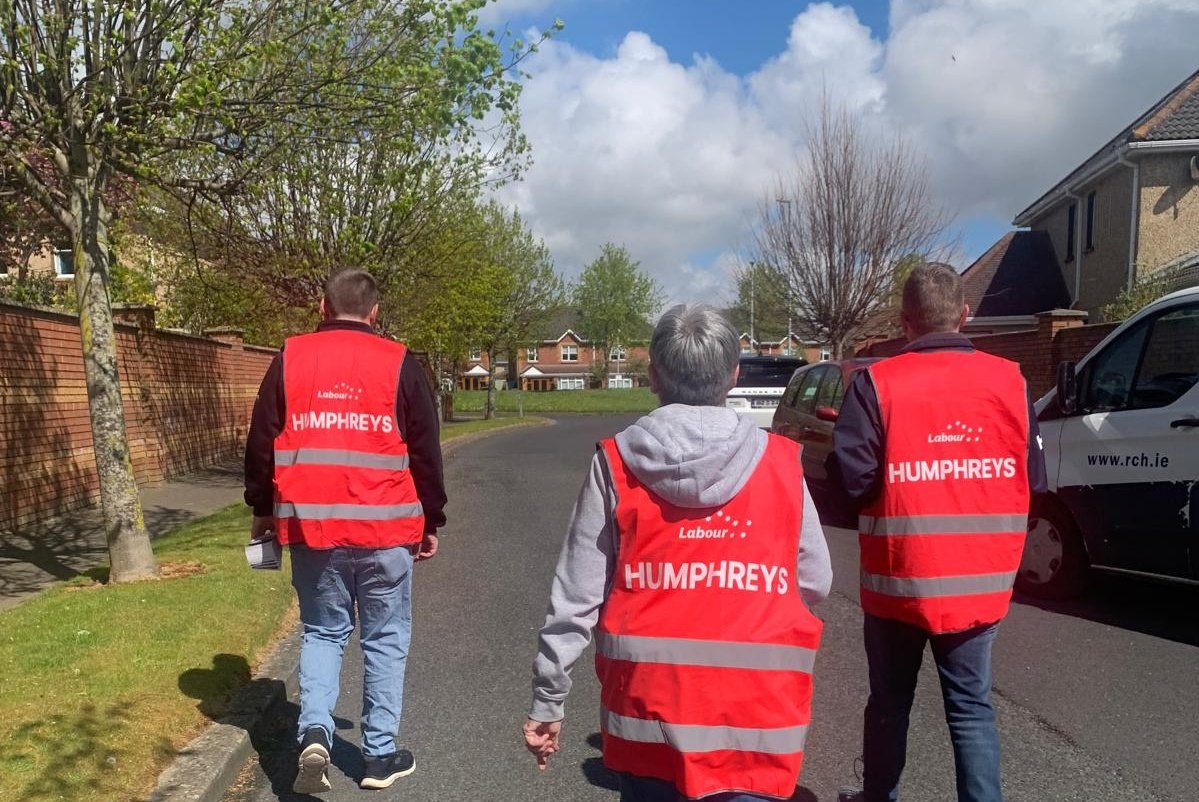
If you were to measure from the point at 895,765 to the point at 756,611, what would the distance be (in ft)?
4.54

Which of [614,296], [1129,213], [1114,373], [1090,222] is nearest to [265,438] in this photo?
[1114,373]

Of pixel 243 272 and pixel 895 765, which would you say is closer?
pixel 895 765

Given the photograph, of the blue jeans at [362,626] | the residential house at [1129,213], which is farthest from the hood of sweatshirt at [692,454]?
the residential house at [1129,213]

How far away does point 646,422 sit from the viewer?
2.06 metres

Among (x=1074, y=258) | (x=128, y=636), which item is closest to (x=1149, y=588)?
(x=128, y=636)

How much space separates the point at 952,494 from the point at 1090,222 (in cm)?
2308

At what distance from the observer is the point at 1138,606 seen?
6160 millimetres

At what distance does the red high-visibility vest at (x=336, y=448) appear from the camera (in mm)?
3373

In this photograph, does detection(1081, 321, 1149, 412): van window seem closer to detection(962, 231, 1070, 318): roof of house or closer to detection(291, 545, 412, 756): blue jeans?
detection(291, 545, 412, 756): blue jeans

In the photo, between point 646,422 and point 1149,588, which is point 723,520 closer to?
point 646,422

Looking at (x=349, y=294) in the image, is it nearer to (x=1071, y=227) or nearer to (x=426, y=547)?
(x=426, y=547)

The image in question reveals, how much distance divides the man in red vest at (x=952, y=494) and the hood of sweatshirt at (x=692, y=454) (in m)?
0.89

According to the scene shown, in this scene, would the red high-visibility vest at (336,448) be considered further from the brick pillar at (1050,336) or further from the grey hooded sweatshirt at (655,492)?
the brick pillar at (1050,336)

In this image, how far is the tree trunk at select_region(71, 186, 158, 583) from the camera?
6.51 metres
